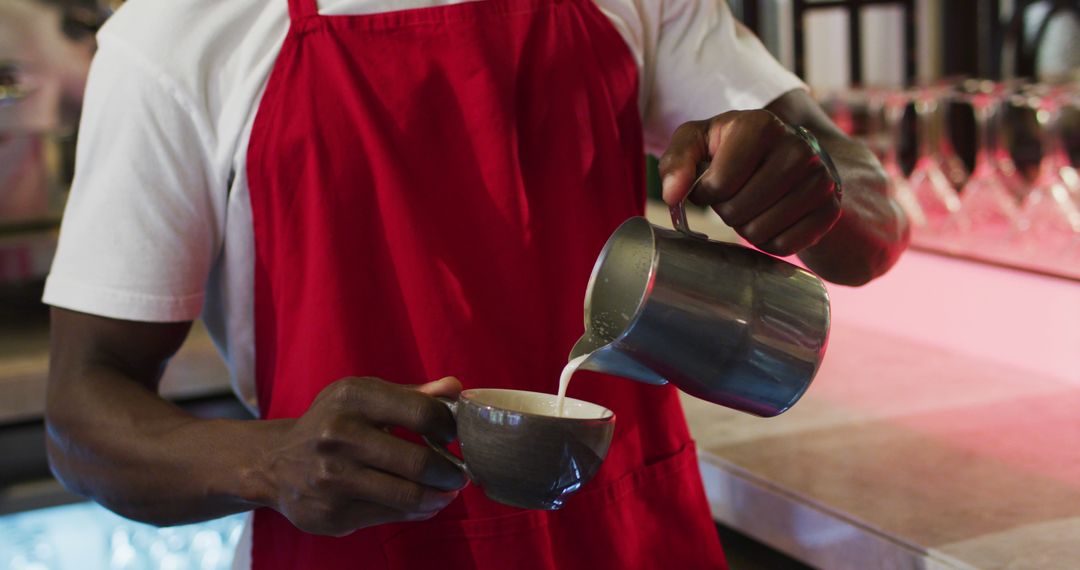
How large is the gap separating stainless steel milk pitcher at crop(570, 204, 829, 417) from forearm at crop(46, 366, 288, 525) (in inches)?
11.4

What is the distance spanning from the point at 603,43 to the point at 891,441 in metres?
0.65

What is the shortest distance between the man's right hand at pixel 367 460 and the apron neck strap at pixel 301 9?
37cm

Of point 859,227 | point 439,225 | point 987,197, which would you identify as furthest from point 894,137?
point 439,225

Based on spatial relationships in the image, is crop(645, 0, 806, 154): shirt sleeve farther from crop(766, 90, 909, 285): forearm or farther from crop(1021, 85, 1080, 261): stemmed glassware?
crop(1021, 85, 1080, 261): stemmed glassware

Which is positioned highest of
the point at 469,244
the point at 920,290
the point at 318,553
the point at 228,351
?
the point at 469,244

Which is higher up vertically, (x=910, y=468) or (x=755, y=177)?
(x=755, y=177)

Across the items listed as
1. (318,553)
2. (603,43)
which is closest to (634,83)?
(603,43)

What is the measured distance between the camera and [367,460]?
3.05ft

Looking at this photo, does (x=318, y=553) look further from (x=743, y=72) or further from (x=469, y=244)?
(x=743, y=72)

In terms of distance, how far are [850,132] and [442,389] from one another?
5.63ft

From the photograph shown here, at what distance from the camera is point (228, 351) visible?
48.6 inches

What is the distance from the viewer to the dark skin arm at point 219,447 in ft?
3.04

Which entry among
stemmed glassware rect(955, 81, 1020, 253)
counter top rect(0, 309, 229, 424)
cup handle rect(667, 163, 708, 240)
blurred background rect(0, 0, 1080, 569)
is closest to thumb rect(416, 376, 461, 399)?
cup handle rect(667, 163, 708, 240)

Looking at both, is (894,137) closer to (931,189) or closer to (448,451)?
(931,189)
